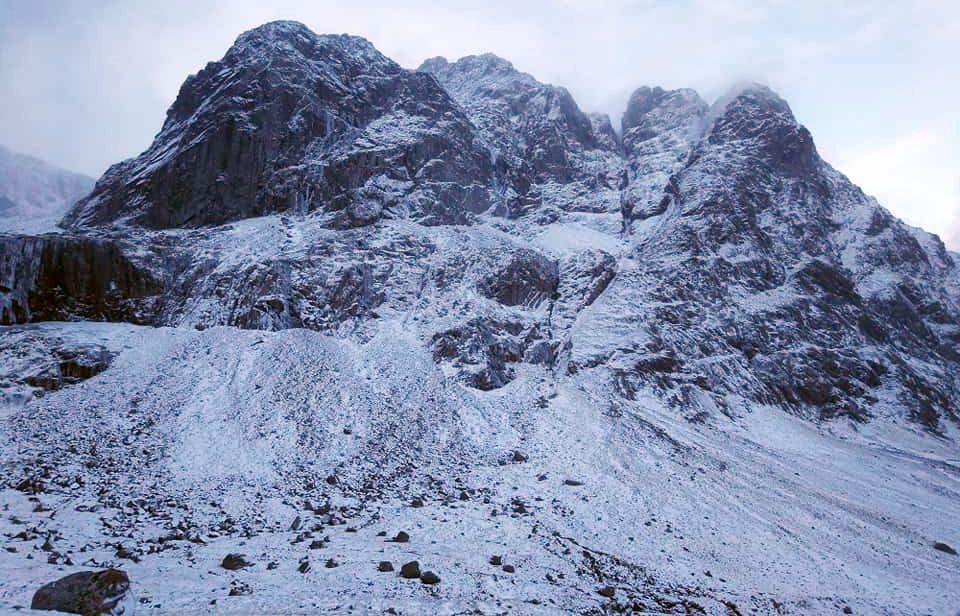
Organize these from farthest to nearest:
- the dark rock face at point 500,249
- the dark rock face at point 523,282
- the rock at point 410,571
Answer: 1. the dark rock face at point 523,282
2. the dark rock face at point 500,249
3. the rock at point 410,571

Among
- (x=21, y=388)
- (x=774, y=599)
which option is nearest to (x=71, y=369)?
(x=21, y=388)

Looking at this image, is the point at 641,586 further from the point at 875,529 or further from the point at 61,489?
the point at 61,489

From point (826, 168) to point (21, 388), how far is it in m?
89.3

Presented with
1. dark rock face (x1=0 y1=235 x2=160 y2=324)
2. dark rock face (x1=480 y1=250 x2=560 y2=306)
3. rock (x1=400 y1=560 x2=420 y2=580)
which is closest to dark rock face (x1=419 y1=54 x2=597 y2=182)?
dark rock face (x1=480 y1=250 x2=560 y2=306)

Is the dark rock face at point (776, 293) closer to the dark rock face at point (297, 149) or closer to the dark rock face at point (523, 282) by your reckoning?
the dark rock face at point (523, 282)

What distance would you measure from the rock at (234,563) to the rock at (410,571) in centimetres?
424

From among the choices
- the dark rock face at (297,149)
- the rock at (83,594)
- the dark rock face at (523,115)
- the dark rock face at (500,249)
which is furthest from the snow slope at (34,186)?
the rock at (83,594)

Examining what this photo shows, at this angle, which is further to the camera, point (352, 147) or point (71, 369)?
point (352, 147)

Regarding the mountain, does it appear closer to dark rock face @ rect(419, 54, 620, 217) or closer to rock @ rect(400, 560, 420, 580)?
dark rock face @ rect(419, 54, 620, 217)

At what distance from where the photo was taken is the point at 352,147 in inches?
2463

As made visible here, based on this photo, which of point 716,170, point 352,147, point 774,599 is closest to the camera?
point 774,599

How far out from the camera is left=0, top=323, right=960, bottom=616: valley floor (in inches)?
615

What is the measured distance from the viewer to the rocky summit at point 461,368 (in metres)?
18.8

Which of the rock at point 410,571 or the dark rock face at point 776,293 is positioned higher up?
the dark rock face at point 776,293
